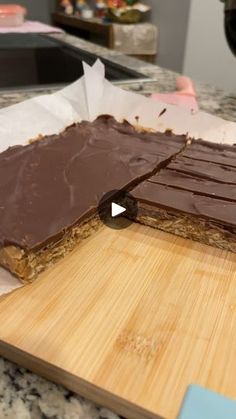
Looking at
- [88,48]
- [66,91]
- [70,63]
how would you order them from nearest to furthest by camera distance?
[66,91] → [70,63] → [88,48]

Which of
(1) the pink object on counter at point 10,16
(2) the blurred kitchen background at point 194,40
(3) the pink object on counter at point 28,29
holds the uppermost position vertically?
(1) the pink object on counter at point 10,16

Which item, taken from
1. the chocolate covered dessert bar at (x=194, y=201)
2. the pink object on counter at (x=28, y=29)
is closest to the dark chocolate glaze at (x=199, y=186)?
the chocolate covered dessert bar at (x=194, y=201)

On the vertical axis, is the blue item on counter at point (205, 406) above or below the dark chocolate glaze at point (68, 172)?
below

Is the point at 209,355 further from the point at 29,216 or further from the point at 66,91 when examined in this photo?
the point at 66,91

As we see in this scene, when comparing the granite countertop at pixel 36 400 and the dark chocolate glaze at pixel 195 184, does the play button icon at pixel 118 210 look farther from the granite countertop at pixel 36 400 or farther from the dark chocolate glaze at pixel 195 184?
the granite countertop at pixel 36 400

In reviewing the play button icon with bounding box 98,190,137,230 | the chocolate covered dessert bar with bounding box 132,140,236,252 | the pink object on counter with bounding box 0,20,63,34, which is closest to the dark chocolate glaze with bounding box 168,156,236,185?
the chocolate covered dessert bar with bounding box 132,140,236,252

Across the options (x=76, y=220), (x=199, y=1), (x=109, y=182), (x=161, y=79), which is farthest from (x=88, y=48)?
(x=76, y=220)
